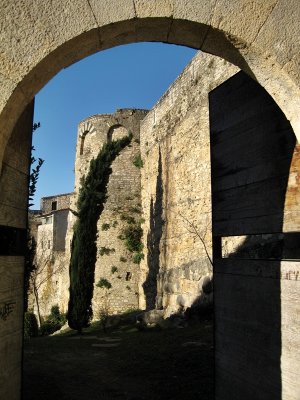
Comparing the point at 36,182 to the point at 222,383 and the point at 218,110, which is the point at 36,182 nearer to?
the point at 218,110

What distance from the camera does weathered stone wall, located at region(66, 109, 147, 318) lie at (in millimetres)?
15828

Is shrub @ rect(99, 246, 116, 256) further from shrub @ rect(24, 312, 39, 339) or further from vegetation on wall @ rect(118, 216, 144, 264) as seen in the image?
shrub @ rect(24, 312, 39, 339)

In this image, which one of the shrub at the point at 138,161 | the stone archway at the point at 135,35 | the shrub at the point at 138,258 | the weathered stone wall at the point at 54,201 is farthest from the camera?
the weathered stone wall at the point at 54,201

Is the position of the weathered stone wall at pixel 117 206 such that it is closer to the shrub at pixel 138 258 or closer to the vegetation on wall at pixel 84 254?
the shrub at pixel 138 258

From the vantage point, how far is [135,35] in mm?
2293

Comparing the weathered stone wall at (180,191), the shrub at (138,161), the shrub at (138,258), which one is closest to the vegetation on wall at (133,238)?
the shrub at (138,258)

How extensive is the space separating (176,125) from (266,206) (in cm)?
1038

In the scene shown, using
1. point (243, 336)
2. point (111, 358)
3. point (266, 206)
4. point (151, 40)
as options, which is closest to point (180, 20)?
point (151, 40)

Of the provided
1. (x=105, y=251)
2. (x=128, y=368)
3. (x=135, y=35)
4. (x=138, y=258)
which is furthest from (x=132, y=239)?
Answer: (x=135, y=35)

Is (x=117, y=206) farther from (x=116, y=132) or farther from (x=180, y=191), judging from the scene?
(x=180, y=191)

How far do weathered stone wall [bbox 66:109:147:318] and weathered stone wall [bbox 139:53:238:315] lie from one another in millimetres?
683

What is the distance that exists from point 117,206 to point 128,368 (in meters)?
11.0

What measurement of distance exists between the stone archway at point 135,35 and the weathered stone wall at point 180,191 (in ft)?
20.2

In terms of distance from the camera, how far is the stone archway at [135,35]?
6.43 feet
